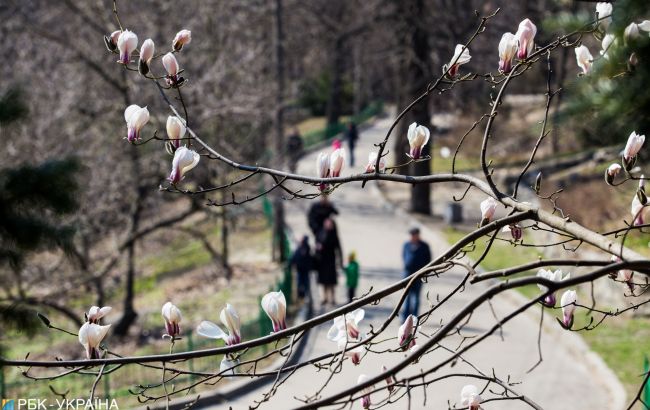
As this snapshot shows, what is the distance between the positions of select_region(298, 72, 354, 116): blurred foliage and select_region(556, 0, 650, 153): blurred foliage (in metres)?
37.7

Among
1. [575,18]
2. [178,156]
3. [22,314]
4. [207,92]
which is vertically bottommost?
[22,314]

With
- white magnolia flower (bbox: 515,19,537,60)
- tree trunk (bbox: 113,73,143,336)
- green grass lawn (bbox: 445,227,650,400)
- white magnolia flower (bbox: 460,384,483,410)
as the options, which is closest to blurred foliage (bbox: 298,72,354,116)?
tree trunk (bbox: 113,73,143,336)

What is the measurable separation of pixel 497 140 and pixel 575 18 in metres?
24.2

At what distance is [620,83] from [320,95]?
129 ft

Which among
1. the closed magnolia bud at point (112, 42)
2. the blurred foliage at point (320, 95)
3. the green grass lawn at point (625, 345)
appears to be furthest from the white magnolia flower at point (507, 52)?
the blurred foliage at point (320, 95)

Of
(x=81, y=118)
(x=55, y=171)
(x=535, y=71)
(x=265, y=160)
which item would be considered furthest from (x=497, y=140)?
(x=55, y=171)

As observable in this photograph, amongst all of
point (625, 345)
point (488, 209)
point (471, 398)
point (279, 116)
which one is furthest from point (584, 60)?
point (279, 116)

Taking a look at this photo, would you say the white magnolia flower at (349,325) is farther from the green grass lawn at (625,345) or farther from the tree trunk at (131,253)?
the tree trunk at (131,253)

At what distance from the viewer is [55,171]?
15.6 ft

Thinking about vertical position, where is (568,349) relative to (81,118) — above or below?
below

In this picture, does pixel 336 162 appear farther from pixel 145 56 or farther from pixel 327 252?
pixel 327 252

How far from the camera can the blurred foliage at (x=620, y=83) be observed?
4.50 metres

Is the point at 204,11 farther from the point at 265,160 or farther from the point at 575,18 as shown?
the point at 575,18

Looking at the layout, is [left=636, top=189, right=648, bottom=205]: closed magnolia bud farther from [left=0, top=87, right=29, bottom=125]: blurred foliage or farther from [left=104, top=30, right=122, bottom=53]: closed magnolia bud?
[left=0, top=87, right=29, bottom=125]: blurred foliage
